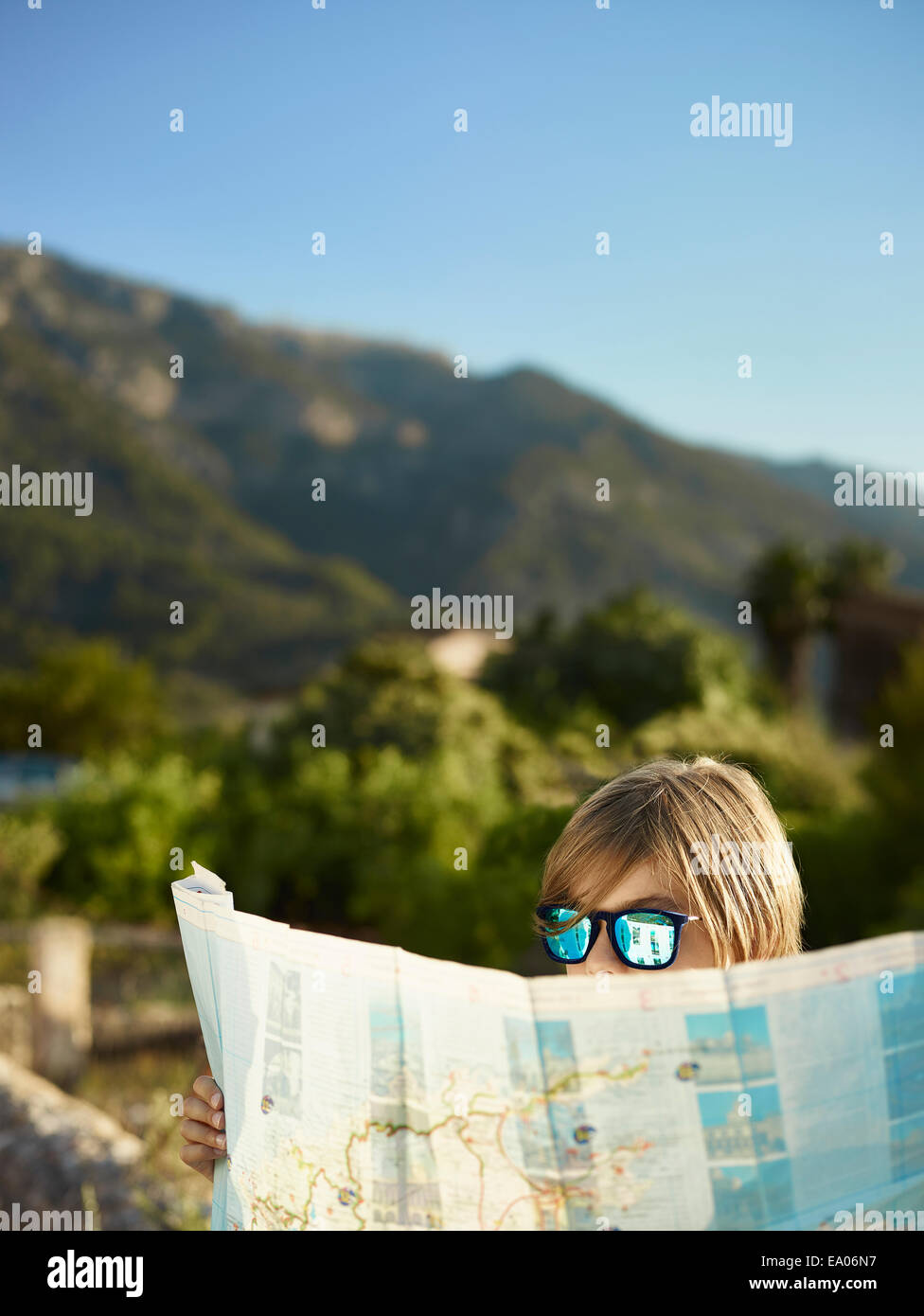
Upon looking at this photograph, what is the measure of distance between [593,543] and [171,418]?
51089mm

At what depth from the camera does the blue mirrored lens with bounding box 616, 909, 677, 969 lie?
4.13ft

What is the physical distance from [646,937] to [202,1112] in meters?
0.58

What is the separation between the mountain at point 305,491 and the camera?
71938 mm

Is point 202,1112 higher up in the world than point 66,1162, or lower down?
higher up

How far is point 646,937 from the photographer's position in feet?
4.17

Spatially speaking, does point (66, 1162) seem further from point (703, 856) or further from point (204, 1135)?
point (703, 856)

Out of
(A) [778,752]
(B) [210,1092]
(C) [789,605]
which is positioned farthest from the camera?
(C) [789,605]

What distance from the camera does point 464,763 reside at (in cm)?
1023

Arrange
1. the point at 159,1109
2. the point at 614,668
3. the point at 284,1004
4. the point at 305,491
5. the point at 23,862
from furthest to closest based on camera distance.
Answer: the point at 305,491 → the point at 614,668 → the point at 23,862 → the point at 159,1109 → the point at 284,1004

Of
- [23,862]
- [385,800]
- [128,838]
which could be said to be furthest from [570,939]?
[23,862]

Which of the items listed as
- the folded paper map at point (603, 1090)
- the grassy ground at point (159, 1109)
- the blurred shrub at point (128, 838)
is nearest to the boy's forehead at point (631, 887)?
the folded paper map at point (603, 1090)

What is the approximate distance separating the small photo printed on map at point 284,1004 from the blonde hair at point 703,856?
0.41m
